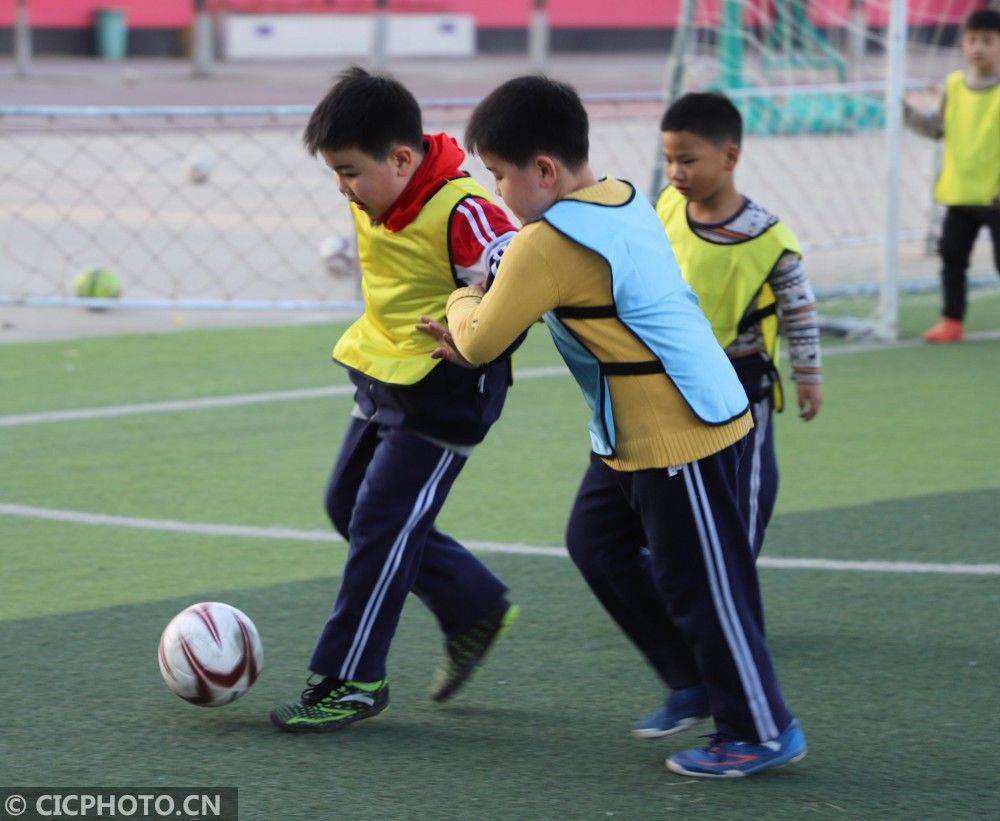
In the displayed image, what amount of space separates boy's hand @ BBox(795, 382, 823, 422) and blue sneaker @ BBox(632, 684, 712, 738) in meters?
0.90

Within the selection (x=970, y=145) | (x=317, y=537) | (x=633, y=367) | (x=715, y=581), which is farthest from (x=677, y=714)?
(x=970, y=145)

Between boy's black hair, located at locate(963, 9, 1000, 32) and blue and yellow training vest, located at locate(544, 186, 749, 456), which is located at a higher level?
boy's black hair, located at locate(963, 9, 1000, 32)

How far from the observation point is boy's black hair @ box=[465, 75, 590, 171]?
3.19m

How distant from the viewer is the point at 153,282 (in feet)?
33.7

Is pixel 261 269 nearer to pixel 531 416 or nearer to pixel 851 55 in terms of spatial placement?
pixel 531 416

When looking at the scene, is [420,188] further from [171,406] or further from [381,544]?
[171,406]

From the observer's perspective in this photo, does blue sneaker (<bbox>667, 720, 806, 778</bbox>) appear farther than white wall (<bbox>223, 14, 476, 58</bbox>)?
No

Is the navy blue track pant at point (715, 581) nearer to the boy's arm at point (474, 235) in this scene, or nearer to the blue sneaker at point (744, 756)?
the blue sneaker at point (744, 756)

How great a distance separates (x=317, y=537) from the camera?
17.3ft

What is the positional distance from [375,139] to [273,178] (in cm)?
1136

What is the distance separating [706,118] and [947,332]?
4772mm

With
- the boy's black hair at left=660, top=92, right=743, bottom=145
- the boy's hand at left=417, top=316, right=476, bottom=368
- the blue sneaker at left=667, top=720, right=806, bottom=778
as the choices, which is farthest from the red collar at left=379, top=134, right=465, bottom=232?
the blue sneaker at left=667, top=720, right=806, bottom=778

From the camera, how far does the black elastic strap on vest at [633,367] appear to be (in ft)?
10.6

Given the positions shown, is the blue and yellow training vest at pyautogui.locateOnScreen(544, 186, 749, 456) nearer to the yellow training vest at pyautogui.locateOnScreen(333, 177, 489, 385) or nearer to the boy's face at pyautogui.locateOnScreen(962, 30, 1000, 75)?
the yellow training vest at pyautogui.locateOnScreen(333, 177, 489, 385)
